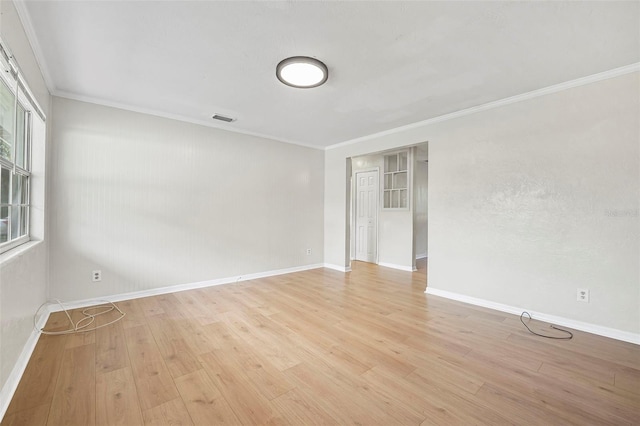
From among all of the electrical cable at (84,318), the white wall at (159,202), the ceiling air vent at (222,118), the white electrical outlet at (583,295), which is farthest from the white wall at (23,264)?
the white electrical outlet at (583,295)

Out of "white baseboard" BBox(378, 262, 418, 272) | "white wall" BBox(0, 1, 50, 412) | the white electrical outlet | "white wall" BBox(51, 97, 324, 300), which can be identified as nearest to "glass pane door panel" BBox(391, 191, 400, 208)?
"white baseboard" BBox(378, 262, 418, 272)

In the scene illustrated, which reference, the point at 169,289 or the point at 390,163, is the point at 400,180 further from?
the point at 169,289

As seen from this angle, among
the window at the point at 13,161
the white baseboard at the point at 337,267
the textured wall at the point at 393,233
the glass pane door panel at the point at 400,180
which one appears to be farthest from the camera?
the glass pane door panel at the point at 400,180

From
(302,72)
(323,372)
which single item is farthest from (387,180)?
(323,372)

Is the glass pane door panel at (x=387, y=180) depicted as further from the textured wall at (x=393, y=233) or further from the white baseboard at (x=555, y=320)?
the white baseboard at (x=555, y=320)

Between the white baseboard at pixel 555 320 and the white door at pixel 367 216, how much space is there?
2.63 metres

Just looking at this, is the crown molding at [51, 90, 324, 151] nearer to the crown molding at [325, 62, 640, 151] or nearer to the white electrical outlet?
the crown molding at [325, 62, 640, 151]

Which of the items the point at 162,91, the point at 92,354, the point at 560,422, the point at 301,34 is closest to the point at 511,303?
the point at 560,422

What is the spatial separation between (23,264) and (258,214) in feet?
9.55

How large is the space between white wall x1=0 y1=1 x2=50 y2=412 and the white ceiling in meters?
0.21

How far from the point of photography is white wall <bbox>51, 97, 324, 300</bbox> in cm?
312

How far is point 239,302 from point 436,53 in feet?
11.1

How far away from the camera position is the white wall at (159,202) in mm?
3117

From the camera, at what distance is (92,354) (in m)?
2.14
